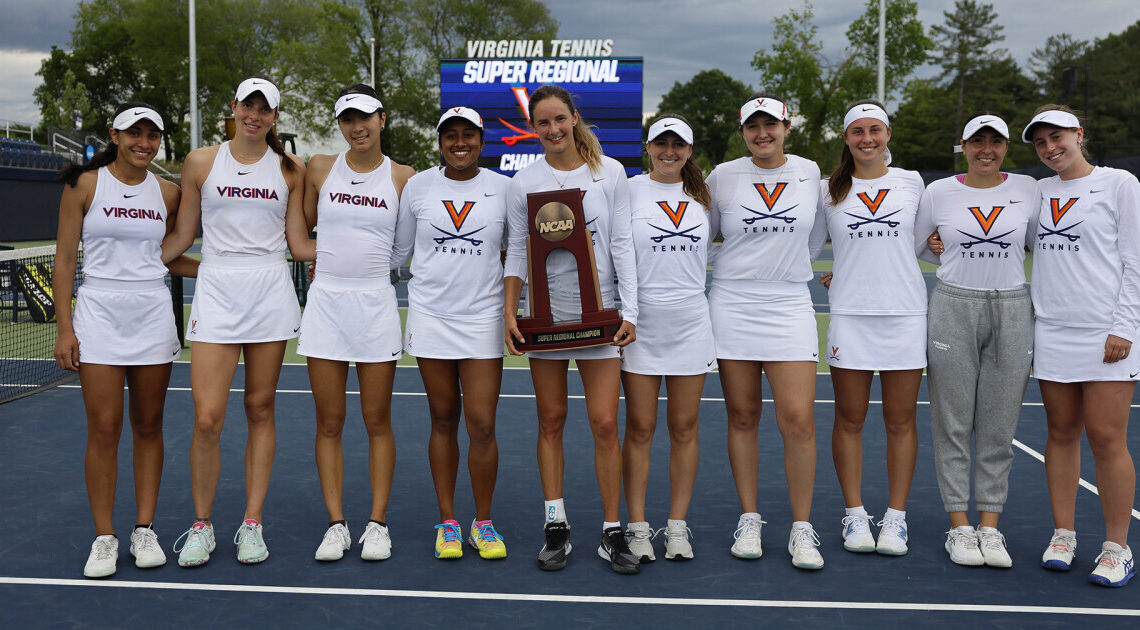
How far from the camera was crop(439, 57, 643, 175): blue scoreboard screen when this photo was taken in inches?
667

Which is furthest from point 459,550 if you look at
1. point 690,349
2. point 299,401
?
point 299,401

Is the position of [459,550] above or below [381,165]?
below

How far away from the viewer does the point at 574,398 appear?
8.19m

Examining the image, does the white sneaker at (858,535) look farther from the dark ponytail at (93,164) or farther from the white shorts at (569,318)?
the dark ponytail at (93,164)

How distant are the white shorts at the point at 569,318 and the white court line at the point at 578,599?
39.3 inches

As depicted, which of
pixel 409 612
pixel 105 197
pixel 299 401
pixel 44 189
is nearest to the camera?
pixel 409 612

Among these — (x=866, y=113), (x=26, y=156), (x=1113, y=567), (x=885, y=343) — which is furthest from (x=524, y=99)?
(x=26, y=156)

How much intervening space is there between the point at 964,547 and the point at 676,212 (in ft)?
6.43

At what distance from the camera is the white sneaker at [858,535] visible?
14.9 ft

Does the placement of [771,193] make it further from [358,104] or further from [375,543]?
[375,543]

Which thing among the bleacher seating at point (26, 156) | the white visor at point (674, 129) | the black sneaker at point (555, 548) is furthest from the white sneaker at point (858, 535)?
the bleacher seating at point (26, 156)

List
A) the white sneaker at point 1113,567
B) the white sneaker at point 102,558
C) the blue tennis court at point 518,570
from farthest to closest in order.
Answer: the white sneaker at point 102,558, the white sneaker at point 1113,567, the blue tennis court at point 518,570

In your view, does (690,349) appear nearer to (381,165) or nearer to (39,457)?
(381,165)

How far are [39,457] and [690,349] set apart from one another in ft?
14.3
